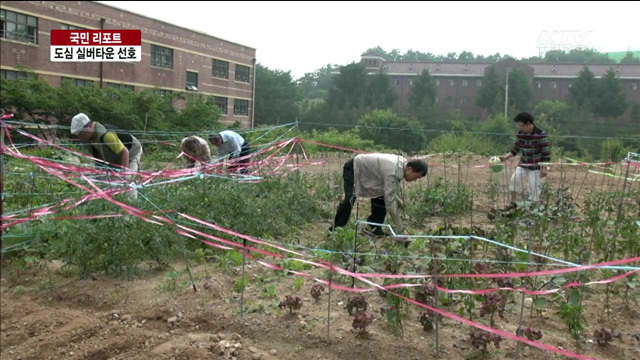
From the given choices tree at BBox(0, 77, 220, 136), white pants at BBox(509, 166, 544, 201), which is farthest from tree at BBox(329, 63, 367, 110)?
white pants at BBox(509, 166, 544, 201)

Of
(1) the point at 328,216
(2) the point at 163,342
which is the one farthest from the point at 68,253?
(1) the point at 328,216

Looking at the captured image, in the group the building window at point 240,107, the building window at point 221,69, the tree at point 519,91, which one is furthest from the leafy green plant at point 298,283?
the tree at point 519,91

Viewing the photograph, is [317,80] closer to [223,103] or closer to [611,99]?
[223,103]

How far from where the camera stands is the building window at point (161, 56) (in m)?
27.7

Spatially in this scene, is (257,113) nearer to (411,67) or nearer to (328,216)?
(411,67)

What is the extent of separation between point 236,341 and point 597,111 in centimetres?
3320

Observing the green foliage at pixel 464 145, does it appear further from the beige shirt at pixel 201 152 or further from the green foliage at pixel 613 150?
the beige shirt at pixel 201 152

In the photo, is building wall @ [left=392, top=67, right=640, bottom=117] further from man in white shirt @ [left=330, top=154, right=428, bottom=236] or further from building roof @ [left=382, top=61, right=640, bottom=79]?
man in white shirt @ [left=330, top=154, right=428, bottom=236]

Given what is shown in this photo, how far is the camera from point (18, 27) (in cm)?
2088

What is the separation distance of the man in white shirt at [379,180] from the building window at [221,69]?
1155 inches

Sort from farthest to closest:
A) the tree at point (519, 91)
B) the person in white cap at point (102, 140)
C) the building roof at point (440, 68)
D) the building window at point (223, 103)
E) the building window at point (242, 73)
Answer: the building roof at point (440, 68)
the tree at point (519, 91)
the building window at point (242, 73)
the building window at point (223, 103)
the person in white cap at point (102, 140)

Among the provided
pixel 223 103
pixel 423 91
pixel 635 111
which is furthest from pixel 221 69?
pixel 635 111

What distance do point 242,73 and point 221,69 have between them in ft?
8.78

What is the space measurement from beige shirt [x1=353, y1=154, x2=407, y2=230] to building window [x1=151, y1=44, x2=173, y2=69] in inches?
999
